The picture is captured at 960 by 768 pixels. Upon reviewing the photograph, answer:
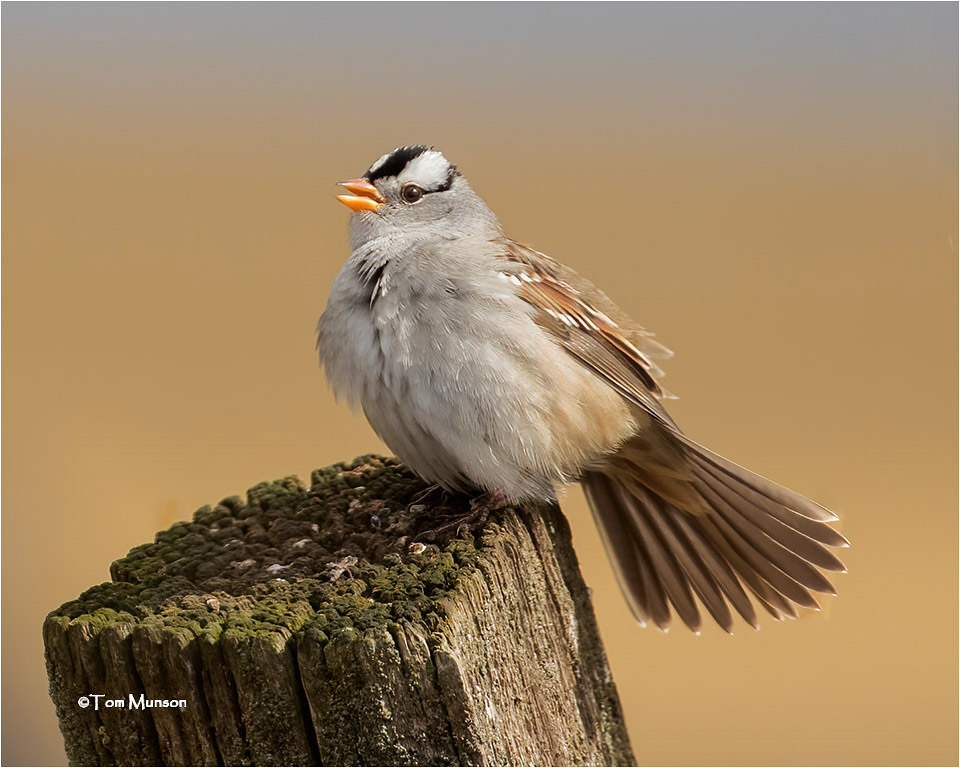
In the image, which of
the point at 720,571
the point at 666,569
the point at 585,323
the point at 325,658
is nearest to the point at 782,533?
the point at 720,571

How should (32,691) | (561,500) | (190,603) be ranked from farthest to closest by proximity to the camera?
(32,691)
(561,500)
(190,603)

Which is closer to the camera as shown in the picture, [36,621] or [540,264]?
[540,264]

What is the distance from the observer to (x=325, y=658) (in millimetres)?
2027

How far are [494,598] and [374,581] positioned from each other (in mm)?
276

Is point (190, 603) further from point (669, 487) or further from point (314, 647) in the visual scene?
point (669, 487)

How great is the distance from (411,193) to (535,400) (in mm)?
952

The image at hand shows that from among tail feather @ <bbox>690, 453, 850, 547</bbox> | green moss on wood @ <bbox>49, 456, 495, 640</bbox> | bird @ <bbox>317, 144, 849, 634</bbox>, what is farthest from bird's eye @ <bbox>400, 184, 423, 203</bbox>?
tail feather @ <bbox>690, 453, 850, 547</bbox>

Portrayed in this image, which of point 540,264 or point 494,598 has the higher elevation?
point 540,264

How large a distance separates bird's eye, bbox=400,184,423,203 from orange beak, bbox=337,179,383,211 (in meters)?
0.08

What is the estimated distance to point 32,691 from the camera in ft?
14.9

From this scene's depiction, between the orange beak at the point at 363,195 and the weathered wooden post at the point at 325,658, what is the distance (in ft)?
4.25

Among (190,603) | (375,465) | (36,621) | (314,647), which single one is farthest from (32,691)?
(314,647)

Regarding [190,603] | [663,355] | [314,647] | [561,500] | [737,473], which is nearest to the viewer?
[314,647]

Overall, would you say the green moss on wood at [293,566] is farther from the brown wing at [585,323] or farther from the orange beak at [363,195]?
the orange beak at [363,195]
